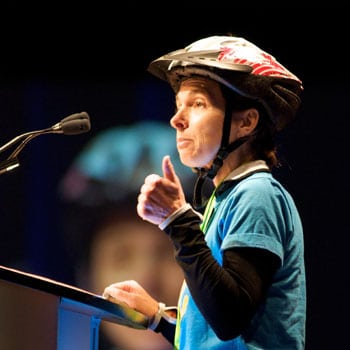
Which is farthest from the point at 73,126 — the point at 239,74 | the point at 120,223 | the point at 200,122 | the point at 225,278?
the point at 120,223

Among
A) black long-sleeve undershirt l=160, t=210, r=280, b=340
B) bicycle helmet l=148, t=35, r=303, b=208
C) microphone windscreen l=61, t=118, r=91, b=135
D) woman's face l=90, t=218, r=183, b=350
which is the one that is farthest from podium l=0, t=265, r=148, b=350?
woman's face l=90, t=218, r=183, b=350

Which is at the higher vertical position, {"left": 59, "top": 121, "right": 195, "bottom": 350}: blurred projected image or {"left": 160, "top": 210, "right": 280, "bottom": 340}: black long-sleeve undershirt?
{"left": 160, "top": 210, "right": 280, "bottom": 340}: black long-sleeve undershirt

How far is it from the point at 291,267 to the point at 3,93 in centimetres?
220

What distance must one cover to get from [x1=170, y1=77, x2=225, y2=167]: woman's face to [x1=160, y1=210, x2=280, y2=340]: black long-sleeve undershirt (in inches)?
12.3

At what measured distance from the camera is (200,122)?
194 centimetres

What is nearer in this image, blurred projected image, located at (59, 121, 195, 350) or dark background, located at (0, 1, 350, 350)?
dark background, located at (0, 1, 350, 350)

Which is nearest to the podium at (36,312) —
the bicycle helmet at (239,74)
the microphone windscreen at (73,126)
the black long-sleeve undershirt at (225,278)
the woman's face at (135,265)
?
the black long-sleeve undershirt at (225,278)

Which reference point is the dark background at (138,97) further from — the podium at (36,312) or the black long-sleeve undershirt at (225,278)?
the podium at (36,312)

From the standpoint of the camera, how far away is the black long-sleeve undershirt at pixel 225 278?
1605mm

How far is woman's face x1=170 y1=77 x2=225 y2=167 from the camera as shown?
1938 mm

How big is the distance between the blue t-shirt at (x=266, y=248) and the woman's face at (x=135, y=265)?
5.14 feet

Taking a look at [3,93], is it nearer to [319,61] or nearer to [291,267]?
[319,61]

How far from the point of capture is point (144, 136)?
3496 mm

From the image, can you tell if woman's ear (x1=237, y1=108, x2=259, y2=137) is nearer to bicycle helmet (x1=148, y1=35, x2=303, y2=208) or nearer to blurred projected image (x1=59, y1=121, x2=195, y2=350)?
bicycle helmet (x1=148, y1=35, x2=303, y2=208)
